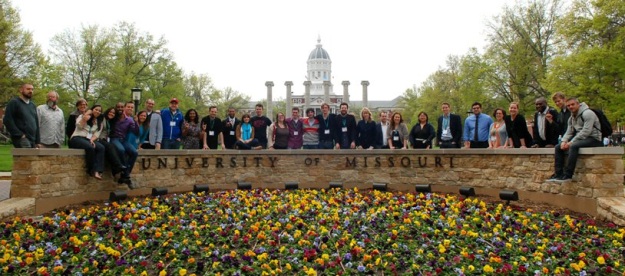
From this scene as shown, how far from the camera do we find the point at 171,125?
37.4 feet

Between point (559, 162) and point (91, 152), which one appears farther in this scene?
point (91, 152)

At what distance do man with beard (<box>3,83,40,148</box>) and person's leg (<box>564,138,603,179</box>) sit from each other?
30.7 feet

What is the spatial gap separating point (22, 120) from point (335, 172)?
22.6 feet

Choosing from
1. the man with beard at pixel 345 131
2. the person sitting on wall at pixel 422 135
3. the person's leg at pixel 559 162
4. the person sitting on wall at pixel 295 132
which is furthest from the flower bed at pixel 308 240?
the person sitting on wall at pixel 295 132

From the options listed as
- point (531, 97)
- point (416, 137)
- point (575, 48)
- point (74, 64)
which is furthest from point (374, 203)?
point (74, 64)

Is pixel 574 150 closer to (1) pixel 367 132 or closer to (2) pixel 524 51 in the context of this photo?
(1) pixel 367 132

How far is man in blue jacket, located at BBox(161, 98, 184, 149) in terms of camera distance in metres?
11.4

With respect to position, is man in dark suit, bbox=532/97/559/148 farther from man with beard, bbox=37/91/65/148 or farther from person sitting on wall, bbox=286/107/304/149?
man with beard, bbox=37/91/65/148

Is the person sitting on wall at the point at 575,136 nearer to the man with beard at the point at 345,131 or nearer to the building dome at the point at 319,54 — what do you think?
the man with beard at the point at 345,131

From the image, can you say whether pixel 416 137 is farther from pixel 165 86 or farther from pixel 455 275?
pixel 165 86

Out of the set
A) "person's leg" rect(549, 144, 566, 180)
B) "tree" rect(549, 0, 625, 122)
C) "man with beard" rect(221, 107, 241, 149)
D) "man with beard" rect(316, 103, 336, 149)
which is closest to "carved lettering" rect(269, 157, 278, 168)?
"man with beard" rect(221, 107, 241, 149)

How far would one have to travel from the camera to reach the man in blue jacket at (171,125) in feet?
37.3

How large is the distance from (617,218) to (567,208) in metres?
1.29

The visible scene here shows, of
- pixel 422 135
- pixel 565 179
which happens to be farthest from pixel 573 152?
pixel 422 135
